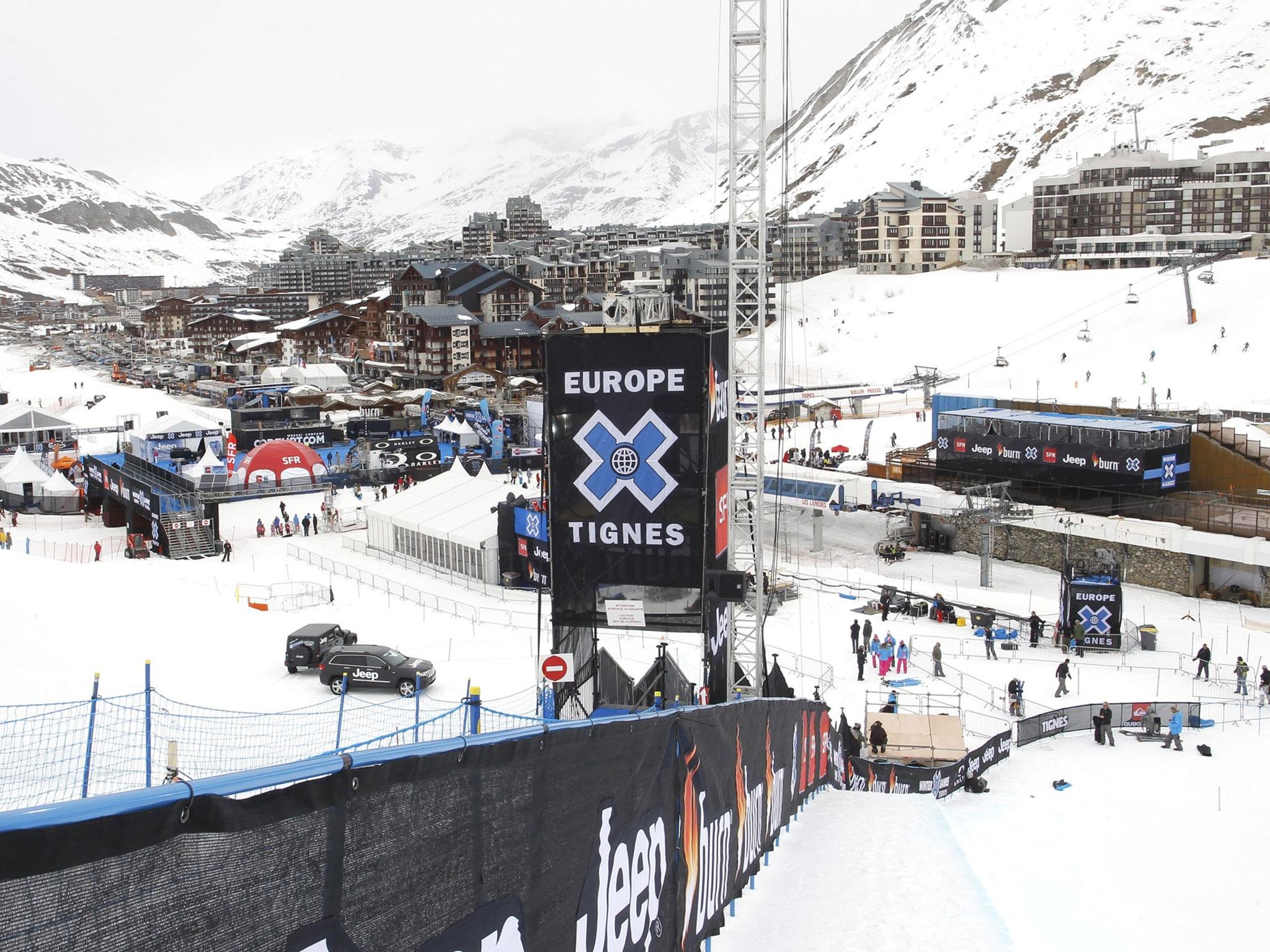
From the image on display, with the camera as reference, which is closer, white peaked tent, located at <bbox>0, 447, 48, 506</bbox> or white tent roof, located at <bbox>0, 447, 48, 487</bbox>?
white peaked tent, located at <bbox>0, 447, 48, 506</bbox>

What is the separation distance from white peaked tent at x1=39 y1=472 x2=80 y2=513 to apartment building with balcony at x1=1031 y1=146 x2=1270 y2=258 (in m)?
81.9

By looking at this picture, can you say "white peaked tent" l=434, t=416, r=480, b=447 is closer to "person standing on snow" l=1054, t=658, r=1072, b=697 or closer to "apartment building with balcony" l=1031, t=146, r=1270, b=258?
"person standing on snow" l=1054, t=658, r=1072, b=697

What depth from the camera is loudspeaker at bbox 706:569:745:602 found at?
445 inches

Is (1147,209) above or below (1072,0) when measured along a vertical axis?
below

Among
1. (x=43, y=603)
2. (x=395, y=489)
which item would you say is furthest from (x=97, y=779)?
(x=395, y=489)

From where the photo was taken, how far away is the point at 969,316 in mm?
71812

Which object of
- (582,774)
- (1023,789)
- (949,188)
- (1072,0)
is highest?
(1072,0)

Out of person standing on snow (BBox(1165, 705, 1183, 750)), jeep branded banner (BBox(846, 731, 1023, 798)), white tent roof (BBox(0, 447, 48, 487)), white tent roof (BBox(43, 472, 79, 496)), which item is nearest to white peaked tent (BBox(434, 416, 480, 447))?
white tent roof (BBox(43, 472, 79, 496))

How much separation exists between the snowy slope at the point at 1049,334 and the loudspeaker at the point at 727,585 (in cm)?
4329

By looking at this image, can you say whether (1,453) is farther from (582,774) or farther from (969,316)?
(969,316)

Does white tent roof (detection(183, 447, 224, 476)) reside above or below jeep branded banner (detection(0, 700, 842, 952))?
below

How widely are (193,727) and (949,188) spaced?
140920 millimetres

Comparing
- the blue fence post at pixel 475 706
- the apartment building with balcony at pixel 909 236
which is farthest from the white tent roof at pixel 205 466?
the apartment building with balcony at pixel 909 236

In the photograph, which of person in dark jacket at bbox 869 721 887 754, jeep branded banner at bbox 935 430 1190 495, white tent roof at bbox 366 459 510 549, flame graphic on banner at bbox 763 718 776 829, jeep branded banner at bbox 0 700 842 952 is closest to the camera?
jeep branded banner at bbox 0 700 842 952
